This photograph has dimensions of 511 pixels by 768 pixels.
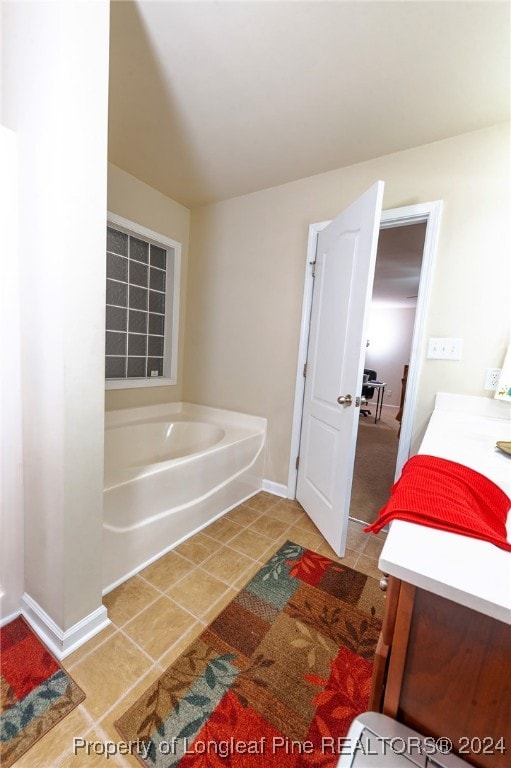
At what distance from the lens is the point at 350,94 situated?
4.64 ft

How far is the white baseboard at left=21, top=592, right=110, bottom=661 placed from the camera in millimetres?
1082

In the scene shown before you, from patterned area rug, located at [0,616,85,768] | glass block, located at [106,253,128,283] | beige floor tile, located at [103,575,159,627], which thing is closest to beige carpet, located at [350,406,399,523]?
beige floor tile, located at [103,575,159,627]

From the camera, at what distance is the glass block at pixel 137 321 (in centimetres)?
248

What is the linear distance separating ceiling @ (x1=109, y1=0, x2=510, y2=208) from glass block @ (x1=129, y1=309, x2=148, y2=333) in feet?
3.57

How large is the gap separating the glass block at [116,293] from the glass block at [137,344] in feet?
0.89

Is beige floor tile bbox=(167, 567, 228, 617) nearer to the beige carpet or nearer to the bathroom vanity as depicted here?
the bathroom vanity

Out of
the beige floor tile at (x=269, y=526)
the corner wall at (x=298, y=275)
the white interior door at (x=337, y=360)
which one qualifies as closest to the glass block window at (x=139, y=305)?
the corner wall at (x=298, y=275)

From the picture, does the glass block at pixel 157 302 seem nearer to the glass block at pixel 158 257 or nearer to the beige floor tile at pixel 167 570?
the glass block at pixel 158 257

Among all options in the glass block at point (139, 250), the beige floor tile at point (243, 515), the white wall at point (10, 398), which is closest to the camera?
the white wall at point (10, 398)

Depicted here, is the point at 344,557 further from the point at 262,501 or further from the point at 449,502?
the point at 449,502

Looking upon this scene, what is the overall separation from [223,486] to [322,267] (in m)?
1.64

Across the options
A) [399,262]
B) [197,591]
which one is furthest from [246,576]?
[399,262]

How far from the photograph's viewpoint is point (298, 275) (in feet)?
7.19

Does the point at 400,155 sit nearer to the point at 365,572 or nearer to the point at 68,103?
the point at 68,103
